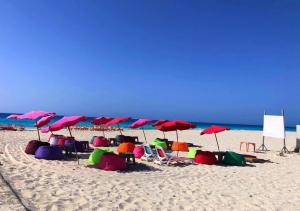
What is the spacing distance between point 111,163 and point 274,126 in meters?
12.0

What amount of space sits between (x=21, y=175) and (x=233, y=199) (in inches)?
220

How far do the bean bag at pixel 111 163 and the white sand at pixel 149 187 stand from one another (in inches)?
13.1

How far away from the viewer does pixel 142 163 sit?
12.8 metres

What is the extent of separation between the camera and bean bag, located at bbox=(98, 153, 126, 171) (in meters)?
11.0

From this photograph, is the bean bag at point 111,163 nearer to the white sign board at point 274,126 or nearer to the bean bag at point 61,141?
the bean bag at point 61,141

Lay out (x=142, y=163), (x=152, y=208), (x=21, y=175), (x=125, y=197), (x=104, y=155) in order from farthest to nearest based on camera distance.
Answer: (x=142, y=163)
(x=104, y=155)
(x=21, y=175)
(x=125, y=197)
(x=152, y=208)

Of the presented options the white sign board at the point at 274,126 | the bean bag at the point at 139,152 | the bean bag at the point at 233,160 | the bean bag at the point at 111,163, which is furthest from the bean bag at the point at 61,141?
the white sign board at the point at 274,126

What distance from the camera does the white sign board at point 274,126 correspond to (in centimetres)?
1904

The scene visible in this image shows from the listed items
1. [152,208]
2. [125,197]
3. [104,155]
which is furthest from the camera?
[104,155]

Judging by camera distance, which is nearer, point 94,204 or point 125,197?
point 94,204

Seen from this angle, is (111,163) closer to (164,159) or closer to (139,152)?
(164,159)

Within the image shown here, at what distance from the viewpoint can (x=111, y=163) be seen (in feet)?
36.2

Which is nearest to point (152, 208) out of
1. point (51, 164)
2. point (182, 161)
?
point (51, 164)

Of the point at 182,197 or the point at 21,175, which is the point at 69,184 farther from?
the point at 182,197
